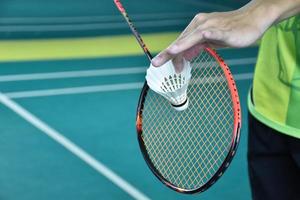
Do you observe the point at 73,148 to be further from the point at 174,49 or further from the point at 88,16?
the point at 88,16

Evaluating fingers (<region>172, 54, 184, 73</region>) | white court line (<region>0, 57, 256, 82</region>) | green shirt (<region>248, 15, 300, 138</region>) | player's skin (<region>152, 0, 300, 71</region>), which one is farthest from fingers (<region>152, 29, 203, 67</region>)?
white court line (<region>0, 57, 256, 82</region>)

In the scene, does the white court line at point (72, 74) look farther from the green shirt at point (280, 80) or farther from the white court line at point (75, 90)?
the green shirt at point (280, 80)

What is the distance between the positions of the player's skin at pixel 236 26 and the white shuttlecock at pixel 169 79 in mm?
206

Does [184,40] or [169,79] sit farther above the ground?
[184,40]

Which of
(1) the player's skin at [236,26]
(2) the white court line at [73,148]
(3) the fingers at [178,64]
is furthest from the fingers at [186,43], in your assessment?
(2) the white court line at [73,148]

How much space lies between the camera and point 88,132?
338cm

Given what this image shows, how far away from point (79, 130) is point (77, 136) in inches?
3.7

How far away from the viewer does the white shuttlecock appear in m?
1.16

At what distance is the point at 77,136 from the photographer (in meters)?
3.31

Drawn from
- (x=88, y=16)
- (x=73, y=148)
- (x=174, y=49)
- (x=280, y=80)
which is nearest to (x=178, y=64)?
(x=174, y=49)

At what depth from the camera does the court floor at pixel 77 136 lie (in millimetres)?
2744

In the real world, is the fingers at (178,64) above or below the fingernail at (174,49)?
below

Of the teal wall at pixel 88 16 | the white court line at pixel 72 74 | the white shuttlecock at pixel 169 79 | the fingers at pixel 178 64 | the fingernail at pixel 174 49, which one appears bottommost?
the teal wall at pixel 88 16

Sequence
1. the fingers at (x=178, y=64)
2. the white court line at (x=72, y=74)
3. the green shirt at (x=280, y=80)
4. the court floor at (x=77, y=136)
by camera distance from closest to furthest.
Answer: the fingers at (x=178, y=64) < the green shirt at (x=280, y=80) < the court floor at (x=77, y=136) < the white court line at (x=72, y=74)
